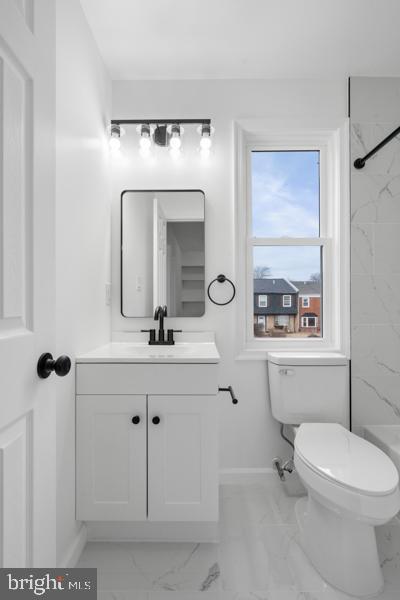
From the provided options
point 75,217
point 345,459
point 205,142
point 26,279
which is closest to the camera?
point 26,279

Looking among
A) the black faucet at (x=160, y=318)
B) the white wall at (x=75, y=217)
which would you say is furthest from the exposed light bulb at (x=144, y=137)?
the black faucet at (x=160, y=318)

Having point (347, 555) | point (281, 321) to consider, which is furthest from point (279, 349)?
point (347, 555)

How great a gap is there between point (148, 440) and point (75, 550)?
0.51 meters

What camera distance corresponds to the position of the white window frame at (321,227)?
205 centimetres

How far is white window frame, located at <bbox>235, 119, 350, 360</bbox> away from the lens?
205cm

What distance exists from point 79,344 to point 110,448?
0.44m

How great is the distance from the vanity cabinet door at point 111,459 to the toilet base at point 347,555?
70 cm

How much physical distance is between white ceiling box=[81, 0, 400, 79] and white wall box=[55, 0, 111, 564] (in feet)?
0.53

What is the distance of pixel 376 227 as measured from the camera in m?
2.04

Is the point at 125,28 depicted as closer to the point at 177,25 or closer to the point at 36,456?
the point at 177,25

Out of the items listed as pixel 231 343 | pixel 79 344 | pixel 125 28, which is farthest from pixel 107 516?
pixel 125 28

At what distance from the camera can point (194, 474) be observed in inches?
56.6

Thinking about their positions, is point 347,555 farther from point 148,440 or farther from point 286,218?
point 286,218

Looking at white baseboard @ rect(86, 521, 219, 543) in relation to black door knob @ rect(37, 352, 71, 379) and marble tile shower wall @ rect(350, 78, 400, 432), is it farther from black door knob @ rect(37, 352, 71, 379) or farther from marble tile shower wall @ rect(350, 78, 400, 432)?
marble tile shower wall @ rect(350, 78, 400, 432)
